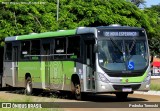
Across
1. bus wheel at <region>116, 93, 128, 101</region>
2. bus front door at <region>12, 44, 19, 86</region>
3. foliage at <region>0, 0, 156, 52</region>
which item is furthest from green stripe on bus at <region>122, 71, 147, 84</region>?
foliage at <region>0, 0, 156, 52</region>

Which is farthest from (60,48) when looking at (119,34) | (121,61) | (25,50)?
(25,50)

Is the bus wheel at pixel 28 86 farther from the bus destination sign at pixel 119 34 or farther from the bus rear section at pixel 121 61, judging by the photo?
the bus destination sign at pixel 119 34

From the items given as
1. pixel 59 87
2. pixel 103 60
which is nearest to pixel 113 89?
pixel 103 60

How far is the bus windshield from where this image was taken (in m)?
19.2

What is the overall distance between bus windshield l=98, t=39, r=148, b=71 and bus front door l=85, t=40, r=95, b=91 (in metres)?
0.48

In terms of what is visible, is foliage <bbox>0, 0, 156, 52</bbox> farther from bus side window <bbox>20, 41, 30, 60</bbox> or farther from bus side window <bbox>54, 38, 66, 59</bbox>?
bus side window <bbox>54, 38, 66, 59</bbox>

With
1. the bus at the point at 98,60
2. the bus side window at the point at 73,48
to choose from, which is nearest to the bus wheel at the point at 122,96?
the bus at the point at 98,60

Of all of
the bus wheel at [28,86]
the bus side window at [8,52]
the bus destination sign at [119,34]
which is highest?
the bus destination sign at [119,34]

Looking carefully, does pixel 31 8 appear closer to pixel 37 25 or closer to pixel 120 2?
pixel 37 25

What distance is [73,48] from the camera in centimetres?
2092

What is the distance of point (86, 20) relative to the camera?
123ft

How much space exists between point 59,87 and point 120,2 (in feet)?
66.0

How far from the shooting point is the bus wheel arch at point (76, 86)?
808 inches

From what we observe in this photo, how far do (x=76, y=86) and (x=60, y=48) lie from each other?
2.24 m
